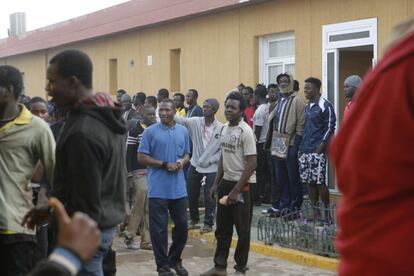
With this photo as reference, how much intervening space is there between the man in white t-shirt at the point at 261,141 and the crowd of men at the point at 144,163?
0.02m

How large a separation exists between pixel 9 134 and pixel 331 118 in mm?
6323

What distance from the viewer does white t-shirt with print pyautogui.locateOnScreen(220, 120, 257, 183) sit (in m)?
7.99

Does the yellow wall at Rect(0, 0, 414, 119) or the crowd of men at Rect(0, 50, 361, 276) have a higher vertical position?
the yellow wall at Rect(0, 0, 414, 119)

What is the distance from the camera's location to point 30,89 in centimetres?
2722

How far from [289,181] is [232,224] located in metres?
3.29

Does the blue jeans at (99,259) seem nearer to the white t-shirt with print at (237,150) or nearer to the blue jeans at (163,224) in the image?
the white t-shirt with print at (237,150)

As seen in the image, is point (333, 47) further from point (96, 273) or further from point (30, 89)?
point (30, 89)

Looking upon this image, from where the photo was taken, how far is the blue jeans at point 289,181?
11211 mm

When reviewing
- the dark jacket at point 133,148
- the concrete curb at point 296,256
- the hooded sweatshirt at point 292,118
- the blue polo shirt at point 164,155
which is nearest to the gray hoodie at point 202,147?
the dark jacket at point 133,148

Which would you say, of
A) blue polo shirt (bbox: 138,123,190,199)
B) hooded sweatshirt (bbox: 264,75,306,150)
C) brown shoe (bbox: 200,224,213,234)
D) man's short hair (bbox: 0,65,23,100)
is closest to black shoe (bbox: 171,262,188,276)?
blue polo shirt (bbox: 138,123,190,199)

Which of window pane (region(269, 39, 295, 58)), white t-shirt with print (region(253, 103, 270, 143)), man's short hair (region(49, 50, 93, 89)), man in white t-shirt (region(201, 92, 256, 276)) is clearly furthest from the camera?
window pane (region(269, 39, 295, 58))

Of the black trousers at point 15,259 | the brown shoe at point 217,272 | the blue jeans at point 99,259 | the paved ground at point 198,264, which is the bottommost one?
the paved ground at point 198,264

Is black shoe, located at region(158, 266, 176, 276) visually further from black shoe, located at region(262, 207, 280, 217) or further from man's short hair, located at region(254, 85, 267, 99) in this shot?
man's short hair, located at region(254, 85, 267, 99)

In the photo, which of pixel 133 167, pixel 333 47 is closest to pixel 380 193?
pixel 133 167
